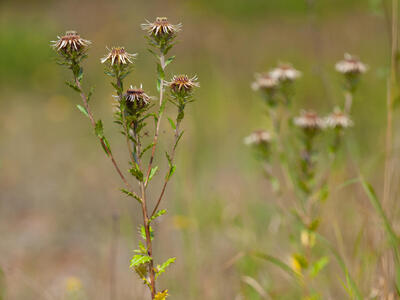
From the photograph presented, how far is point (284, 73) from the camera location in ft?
6.11

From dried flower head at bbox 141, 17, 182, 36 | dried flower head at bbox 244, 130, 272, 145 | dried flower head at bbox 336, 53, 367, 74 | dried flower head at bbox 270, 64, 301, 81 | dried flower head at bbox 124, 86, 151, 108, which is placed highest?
dried flower head at bbox 270, 64, 301, 81

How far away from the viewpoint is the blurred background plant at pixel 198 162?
221 cm

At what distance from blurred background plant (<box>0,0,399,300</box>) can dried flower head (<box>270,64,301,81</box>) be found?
117mm

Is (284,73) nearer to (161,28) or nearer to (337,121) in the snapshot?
(337,121)

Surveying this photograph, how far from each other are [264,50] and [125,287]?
485 cm

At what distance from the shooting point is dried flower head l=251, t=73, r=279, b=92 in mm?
1848

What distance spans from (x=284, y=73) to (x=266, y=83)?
87 millimetres

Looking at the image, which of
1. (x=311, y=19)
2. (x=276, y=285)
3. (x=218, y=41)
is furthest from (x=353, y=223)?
(x=218, y=41)

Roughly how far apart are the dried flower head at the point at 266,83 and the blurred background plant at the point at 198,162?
7.9 inches

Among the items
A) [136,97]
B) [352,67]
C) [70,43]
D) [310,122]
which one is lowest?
[136,97]

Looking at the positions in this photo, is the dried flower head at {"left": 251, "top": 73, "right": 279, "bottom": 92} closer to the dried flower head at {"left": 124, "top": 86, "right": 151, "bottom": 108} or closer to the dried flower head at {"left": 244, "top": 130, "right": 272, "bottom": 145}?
the dried flower head at {"left": 244, "top": 130, "right": 272, "bottom": 145}

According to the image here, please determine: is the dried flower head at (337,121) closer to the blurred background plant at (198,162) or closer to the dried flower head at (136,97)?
the blurred background plant at (198,162)

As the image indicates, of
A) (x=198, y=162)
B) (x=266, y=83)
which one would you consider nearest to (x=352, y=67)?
(x=266, y=83)

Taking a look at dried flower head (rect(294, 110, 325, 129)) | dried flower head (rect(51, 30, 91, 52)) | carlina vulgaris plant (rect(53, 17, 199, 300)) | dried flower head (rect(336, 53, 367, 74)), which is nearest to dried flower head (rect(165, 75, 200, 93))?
carlina vulgaris plant (rect(53, 17, 199, 300))
